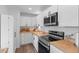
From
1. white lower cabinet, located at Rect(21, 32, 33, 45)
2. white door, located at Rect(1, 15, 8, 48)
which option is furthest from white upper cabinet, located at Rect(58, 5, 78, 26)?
white lower cabinet, located at Rect(21, 32, 33, 45)

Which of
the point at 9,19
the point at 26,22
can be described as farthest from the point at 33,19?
the point at 9,19

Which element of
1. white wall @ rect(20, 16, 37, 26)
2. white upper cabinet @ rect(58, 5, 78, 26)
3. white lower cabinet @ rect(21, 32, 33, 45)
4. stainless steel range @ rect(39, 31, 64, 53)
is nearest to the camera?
white upper cabinet @ rect(58, 5, 78, 26)

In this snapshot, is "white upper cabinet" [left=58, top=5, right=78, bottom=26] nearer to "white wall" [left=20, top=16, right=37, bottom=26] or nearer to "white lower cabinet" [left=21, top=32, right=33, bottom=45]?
"white lower cabinet" [left=21, top=32, right=33, bottom=45]

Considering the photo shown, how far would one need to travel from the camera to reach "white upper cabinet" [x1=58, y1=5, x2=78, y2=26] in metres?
1.68

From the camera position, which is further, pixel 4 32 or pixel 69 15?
pixel 4 32

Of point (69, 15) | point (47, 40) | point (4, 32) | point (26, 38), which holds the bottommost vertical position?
point (26, 38)

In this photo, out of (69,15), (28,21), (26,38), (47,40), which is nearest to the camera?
(69,15)

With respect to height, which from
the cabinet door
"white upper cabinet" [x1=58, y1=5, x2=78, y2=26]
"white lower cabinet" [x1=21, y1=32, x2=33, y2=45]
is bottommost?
"white lower cabinet" [x1=21, y1=32, x2=33, y2=45]

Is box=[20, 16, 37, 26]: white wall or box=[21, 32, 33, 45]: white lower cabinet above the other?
box=[20, 16, 37, 26]: white wall

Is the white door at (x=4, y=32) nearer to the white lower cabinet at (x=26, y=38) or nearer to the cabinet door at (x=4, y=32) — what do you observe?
the cabinet door at (x=4, y=32)

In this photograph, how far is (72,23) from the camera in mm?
1724

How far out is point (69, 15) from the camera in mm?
1753

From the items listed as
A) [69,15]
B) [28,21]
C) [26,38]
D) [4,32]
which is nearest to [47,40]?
[69,15]

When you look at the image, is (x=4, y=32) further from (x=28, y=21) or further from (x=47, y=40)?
(x=28, y=21)
